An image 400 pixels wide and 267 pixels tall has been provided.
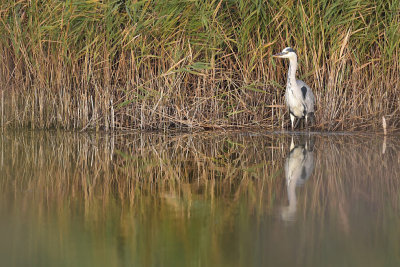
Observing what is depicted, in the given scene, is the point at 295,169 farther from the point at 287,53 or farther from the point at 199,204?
the point at 287,53

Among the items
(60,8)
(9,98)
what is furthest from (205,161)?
(9,98)

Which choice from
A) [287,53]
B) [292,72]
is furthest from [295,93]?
[287,53]

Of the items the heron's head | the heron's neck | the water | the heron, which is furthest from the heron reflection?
the heron's head

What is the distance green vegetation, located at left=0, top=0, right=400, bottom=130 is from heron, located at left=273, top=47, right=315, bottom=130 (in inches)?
10.0

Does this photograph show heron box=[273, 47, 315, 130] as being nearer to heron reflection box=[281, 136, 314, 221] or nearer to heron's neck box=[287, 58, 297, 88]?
heron's neck box=[287, 58, 297, 88]

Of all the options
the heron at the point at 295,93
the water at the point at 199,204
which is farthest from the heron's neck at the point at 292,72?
the water at the point at 199,204

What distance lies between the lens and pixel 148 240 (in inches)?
118

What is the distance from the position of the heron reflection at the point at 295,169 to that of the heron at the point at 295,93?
524 mm

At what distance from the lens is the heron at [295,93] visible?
7.24 meters

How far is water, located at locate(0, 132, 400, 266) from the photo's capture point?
9.30ft

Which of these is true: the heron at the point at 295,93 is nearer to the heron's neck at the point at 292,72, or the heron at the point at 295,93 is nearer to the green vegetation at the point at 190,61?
the heron's neck at the point at 292,72

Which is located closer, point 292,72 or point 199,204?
point 199,204

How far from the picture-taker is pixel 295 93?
726cm

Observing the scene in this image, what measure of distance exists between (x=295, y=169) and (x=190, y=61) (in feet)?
8.57
